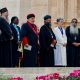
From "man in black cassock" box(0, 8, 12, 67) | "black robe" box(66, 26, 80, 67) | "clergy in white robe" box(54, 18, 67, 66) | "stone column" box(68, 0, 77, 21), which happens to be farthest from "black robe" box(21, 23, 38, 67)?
"stone column" box(68, 0, 77, 21)

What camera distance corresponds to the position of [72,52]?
59.3ft

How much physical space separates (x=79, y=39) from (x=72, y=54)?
1.80ft

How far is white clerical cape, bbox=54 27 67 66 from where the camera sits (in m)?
17.7

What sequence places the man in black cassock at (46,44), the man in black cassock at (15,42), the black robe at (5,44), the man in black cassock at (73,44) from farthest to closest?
the man in black cassock at (73,44), the man in black cassock at (46,44), the man in black cassock at (15,42), the black robe at (5,44)

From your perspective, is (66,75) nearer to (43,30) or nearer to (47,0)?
(43,30)

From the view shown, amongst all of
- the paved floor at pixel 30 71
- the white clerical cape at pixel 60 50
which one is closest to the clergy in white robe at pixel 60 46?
the white clerical cape at pixel 60 50

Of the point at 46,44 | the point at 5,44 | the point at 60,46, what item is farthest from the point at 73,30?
the point at 5,44

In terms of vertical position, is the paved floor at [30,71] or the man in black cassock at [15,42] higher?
the man in black cassock at [15,42]

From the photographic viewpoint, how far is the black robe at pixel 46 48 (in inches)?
671

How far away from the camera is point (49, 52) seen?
17.2 m

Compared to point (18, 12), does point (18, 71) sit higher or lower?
lower

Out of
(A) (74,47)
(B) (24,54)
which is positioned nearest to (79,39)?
(A) (74,47)

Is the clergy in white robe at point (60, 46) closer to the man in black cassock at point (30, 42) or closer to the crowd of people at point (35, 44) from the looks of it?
the crowd of people at point (35, 44)

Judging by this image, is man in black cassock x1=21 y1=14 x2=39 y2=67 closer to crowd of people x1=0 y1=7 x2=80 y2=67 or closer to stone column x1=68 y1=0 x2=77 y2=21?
crowd of people x1=0 y1=7 x2=80 y2=67
